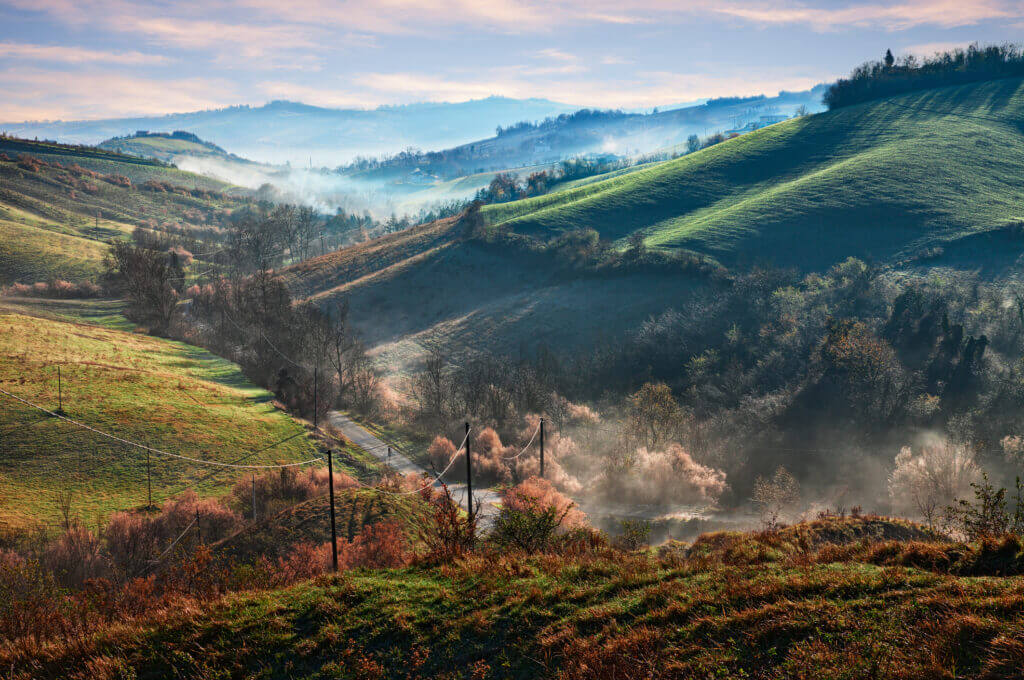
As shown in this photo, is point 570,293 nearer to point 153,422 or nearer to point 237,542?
point 153,422

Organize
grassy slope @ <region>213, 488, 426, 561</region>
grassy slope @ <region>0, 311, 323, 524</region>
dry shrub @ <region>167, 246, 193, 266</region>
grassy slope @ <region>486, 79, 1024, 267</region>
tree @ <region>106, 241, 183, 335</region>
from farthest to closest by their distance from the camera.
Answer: dry shrub @ <region>167, 246, 193, 266</region>
grassy slope @ <region>486, 79, 1024, 267</region>
tree @ <region>106, 241, 183, 335</region>
grassy slope @ <region>0, 311, 323, 524</region>
grassy slope @ <region>213, 488, 426, 561</region>

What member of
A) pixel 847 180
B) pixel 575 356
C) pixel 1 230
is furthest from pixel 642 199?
pixel 1 230

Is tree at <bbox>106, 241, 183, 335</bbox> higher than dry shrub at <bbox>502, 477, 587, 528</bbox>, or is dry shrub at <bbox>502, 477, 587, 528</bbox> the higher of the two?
tree at <bbox>106, 241, 183, 335</bbox>

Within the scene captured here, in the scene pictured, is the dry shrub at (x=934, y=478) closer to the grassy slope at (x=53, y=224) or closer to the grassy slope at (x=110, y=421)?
the grassy slope at (x=110, y=421)

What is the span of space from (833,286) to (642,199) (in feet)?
183

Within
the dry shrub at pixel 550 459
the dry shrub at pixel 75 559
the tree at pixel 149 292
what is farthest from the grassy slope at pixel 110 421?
the dry shrub at pixel 550 459

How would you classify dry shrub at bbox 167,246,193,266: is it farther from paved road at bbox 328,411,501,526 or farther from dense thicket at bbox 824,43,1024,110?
dense thicket at bbox 824,43,1024,110

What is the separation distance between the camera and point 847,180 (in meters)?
118

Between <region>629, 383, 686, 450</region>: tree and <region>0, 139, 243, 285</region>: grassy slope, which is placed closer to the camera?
<region>629, 383, 686, 450</region>: tree

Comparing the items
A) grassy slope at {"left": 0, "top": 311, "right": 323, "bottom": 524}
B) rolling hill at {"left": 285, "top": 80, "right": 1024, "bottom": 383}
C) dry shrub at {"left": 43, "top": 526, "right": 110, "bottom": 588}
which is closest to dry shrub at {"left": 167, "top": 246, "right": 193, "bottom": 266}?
rolling hill at {"left": 285, "top": 80, "right": 1024, "bottom": 383}

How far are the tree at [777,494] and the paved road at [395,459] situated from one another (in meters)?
25.6

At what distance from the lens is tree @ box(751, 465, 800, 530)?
52.1 metres

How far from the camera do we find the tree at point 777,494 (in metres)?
52.1

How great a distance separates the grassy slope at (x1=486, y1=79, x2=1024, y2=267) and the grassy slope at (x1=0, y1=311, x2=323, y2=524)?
8214 centimetres
